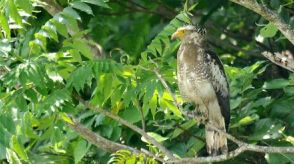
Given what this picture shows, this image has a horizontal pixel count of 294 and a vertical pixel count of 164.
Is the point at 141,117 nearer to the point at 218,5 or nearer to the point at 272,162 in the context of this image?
the point at 272,162

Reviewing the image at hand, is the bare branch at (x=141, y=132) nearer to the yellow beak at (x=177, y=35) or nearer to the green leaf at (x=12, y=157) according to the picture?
the green leaf at (x=12, y=157)

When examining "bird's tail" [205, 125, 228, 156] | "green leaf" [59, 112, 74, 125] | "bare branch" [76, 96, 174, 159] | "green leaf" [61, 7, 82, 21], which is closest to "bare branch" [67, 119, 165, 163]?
"green leaf" [59, 112, 74, 125]

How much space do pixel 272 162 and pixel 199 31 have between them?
124 cm

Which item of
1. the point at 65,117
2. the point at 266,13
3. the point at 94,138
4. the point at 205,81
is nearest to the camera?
the point at 266,13

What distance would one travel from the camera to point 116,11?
952 centimetres

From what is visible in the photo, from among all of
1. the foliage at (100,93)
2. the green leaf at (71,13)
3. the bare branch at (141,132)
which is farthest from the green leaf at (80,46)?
the bare branch at (141,132)

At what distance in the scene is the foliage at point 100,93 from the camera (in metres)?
6.14

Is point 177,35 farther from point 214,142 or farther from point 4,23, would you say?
point 4,23

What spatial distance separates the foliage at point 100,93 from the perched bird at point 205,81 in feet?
0.30

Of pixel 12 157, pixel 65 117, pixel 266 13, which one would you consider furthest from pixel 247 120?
pixel 12 157

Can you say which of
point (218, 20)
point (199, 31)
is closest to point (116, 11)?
point (218, 20)

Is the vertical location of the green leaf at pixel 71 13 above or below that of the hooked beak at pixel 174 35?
above

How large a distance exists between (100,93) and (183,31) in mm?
991

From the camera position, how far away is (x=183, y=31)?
7043 millimetres
